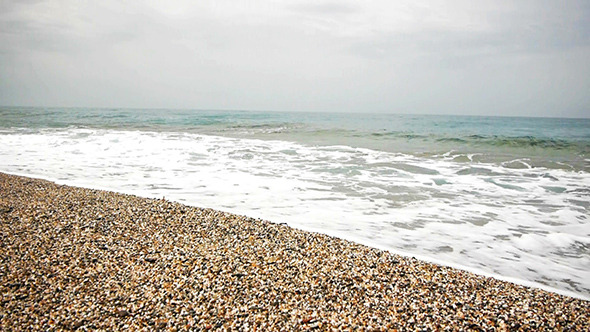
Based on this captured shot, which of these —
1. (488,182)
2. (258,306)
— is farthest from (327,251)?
(488,182)

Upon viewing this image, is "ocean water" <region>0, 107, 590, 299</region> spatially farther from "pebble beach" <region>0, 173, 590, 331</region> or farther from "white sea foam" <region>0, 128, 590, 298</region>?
"pebble beach" <region>0, 173, 590, 331</region>

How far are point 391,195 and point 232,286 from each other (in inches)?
209

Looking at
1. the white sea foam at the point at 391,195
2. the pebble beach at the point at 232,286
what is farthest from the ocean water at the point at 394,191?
the pebble beach at the point at 232,286

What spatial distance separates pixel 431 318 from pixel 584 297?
218cm

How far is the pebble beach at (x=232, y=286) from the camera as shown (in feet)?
8.98

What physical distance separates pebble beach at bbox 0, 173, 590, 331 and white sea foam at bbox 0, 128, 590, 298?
3.13ft

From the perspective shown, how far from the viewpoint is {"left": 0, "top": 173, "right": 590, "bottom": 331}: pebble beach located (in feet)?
8.98

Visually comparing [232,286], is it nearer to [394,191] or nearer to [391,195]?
[391,195]

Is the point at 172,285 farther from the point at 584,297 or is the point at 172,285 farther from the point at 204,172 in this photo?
the point at 204,172

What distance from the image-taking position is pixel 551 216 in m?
6.39

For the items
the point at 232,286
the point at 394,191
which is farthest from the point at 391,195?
the point at 232,286

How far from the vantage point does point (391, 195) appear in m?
7.59

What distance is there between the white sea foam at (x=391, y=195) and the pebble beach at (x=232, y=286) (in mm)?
954

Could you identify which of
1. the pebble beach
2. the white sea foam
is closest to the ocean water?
the white sea foam
